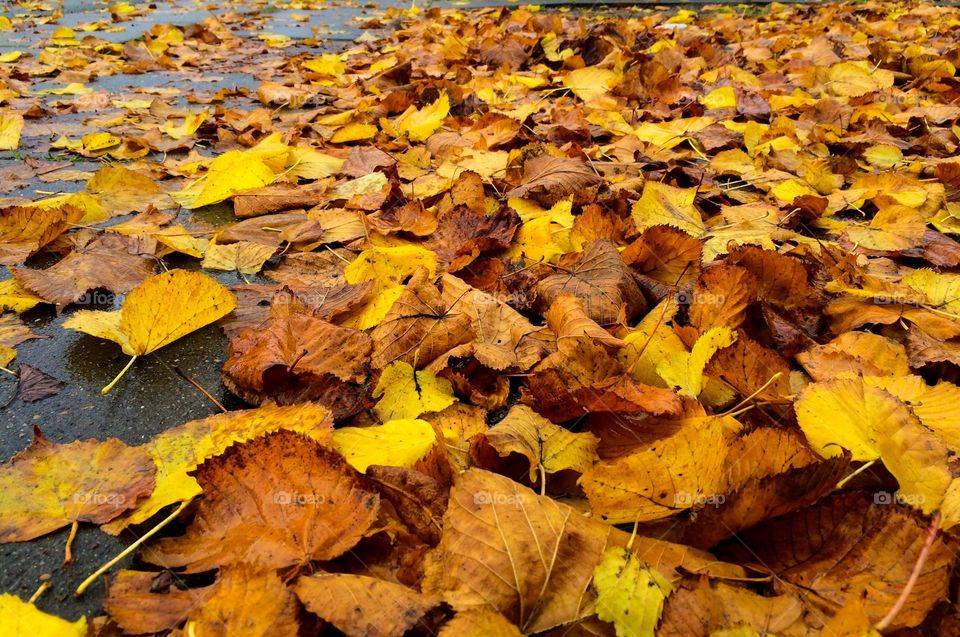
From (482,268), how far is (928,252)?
102 centimetres

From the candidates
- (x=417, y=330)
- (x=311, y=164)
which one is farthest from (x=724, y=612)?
(x=311, y=164)

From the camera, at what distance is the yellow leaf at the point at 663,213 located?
5.13ft

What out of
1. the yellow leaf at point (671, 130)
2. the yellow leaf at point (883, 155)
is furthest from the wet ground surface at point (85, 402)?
the yellow leaf at point (883, 155)

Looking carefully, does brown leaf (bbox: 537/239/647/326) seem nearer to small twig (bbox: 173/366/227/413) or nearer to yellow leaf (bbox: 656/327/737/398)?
yellow leaf (bbox: 656/327/737/398)

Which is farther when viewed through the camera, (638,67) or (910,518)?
(638,67)

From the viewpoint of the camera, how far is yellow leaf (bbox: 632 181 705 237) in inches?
61.5

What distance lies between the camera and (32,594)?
76 centimetres

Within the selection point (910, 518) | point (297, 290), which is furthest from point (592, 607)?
point (297, 290)

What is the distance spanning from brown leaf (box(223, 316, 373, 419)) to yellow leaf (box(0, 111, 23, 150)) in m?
1.87

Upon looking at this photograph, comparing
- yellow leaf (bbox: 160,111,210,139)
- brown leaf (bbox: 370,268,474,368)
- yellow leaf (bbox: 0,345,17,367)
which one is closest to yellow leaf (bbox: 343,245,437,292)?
brown leaf (bbox: 370,268,474,368)

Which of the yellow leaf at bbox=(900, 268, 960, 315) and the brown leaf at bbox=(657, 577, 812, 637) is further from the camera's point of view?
the yellow leaf at bbox=(900, 268, 960, 315)

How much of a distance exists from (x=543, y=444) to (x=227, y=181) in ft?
4.49

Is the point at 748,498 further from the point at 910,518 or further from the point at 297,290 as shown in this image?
the point at 297,290

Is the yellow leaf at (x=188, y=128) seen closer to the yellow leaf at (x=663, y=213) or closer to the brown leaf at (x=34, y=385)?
the brown leaf at (x=34, y=385)
